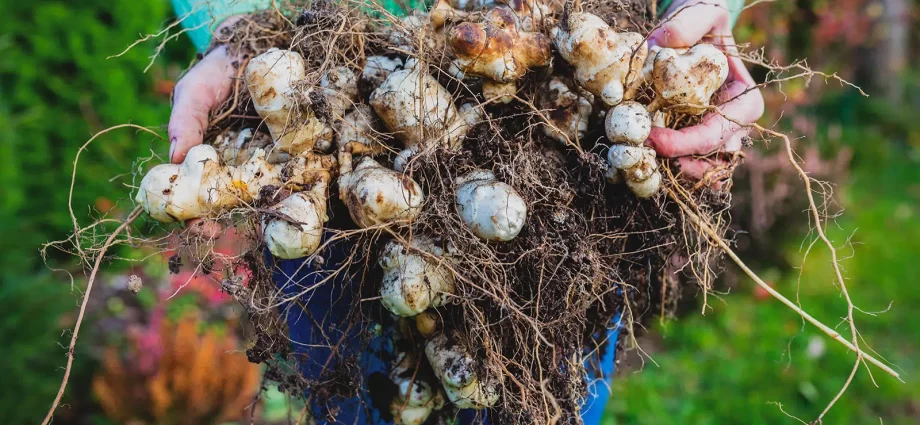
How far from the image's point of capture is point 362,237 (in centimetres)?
105

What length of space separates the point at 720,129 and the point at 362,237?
58 centimetres

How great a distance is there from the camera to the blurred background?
2.58m

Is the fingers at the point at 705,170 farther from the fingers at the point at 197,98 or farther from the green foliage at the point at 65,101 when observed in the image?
the green foliage at the point at 65,101

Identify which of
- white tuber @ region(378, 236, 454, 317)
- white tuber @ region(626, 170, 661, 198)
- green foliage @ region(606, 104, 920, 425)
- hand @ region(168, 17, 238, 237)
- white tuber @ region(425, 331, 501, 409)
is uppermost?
hand @ region(168, 17, 238, 237)

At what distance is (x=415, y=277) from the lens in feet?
3.29

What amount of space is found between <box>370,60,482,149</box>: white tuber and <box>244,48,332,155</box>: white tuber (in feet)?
0.35

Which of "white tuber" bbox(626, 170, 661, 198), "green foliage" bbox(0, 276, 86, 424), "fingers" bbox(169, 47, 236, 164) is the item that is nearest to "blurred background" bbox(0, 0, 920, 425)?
"green foliage" bbox(0, 276, 86, 424)

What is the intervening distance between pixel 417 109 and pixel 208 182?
0.33 m

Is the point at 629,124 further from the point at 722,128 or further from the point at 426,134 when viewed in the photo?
the point at 426,134

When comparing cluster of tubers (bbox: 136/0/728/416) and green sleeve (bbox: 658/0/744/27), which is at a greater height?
cluster of tubers (bbox: 136/0/728/416)

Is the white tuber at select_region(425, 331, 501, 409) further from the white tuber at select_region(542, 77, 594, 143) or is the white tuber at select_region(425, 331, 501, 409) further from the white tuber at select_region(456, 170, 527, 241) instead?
the white tuber at select_region(542, 77, 594, 143)

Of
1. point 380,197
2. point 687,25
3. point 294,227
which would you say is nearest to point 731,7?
point 687,25

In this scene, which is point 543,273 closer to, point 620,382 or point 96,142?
point 620,382

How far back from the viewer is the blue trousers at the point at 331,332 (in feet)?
3.65
